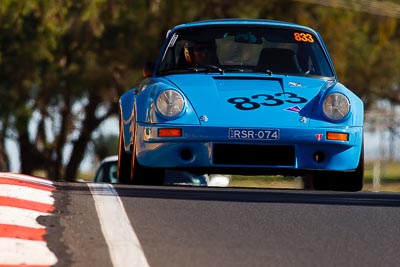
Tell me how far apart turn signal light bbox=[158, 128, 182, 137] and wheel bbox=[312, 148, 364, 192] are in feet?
4.69

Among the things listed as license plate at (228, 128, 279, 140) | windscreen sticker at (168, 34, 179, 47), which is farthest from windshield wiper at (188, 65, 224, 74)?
license plate at (228, 128, 279, 140)

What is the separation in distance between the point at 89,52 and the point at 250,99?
2781 cm

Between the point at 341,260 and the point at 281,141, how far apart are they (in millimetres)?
4235

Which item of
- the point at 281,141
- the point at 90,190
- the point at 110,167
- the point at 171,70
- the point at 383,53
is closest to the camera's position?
the point at 90,190

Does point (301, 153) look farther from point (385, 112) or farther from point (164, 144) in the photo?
point (385, 112)

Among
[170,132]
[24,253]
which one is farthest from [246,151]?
[24,253]

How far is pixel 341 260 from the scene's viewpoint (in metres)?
7.04

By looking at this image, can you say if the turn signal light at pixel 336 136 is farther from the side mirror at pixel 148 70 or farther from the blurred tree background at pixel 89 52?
the blurred tree background at pixel 89 52

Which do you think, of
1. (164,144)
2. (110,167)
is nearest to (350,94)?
(164,144)

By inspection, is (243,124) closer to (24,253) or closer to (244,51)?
(244,51)

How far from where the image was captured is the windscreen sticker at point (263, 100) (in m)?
11.4

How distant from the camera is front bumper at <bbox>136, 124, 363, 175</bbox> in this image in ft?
36.8

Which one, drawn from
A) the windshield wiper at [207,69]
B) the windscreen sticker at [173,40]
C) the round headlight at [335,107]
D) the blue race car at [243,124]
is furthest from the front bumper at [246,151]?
the windscreen sticker at [173,40]

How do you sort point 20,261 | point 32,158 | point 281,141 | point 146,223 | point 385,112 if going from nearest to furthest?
point 20,261 < point 146,223 < point 281,141 < point 32,158 < point 385,112
